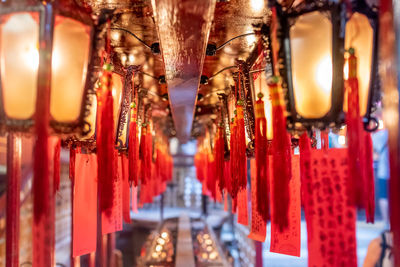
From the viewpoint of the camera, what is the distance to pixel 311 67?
141cm

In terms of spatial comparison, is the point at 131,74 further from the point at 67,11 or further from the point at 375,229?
the point at 375,229

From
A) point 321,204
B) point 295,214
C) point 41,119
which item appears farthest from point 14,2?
point 295,214

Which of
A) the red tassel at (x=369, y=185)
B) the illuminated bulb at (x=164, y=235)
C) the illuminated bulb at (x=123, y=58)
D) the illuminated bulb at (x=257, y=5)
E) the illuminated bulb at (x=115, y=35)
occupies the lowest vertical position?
the illuminated bulb at (x=164, y=235)

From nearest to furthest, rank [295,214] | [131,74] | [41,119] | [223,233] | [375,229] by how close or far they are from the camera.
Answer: [41,119]
[295,214]
[131,74]
[375,229]
[223,233]

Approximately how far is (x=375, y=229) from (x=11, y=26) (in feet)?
36.0

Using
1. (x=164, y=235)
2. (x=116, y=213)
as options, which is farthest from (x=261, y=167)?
(x=164, y=235)

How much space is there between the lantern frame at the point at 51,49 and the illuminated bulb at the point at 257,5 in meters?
0.96

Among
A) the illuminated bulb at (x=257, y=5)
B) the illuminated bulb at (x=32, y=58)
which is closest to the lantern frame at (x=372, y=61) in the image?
the illuminated bulb at (x=257, y=5)

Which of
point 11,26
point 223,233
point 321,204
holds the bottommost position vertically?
point 223,233

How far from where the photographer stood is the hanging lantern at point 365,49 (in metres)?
1.36

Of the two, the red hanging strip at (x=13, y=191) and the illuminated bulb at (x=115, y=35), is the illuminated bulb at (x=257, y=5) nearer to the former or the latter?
the illuminated bulb at (x=115, y=35)

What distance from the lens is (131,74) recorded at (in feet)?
8.09

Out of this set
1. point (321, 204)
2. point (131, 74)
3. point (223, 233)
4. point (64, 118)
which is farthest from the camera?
point (223, 233)

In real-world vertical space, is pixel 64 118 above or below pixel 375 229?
above
